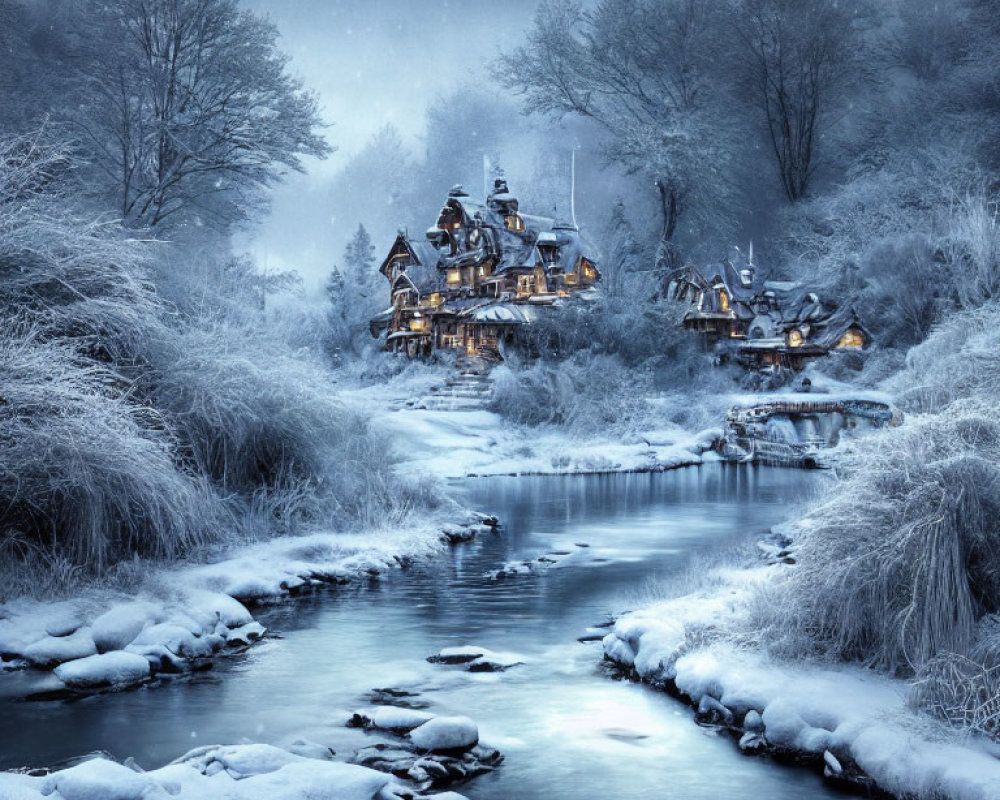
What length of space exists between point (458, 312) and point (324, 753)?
41055mm

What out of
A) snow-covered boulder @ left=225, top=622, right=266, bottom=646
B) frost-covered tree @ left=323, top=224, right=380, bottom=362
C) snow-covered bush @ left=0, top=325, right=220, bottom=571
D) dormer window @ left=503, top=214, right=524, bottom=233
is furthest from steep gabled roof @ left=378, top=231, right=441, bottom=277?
snow-covered boulder @ left=225, top=622, right=266, bottom=646

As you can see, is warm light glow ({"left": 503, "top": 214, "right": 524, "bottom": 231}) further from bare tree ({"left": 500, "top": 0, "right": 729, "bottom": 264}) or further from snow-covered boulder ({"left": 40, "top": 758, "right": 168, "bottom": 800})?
snow-covered boulder ({"left": 40, "top": 758, "right": 168, "bottom": 800})

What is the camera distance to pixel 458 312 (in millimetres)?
47750

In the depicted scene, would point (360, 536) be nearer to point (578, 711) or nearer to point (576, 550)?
point (576, 550)

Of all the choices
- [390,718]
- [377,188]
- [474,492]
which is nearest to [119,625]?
[390,718]

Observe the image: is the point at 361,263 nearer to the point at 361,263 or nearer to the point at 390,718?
the point at 361,263

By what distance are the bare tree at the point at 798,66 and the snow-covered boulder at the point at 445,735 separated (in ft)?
174

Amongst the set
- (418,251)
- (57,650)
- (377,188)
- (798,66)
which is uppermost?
(798,66)

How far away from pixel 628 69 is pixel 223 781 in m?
51.2

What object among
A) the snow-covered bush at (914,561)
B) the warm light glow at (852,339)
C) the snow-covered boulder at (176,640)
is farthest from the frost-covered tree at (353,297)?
the snow-covered bush at (914,561)

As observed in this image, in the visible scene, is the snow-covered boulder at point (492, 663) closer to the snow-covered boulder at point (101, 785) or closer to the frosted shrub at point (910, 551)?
the frosted shrub at point (910, 551)

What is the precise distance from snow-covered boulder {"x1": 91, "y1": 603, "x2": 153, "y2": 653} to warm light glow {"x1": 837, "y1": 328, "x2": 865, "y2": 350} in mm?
38499

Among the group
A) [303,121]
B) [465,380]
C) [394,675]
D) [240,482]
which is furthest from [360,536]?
[465,380]

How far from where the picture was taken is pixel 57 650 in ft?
32.1
